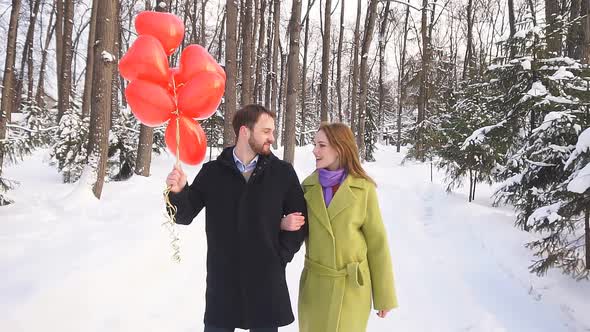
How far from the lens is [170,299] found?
4441 mm

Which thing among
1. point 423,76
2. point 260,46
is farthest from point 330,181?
point 423,76

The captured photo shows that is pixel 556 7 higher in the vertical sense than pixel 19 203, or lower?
higher

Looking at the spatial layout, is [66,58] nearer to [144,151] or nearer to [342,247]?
[144,151]

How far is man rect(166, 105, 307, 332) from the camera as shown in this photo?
2.46 metres

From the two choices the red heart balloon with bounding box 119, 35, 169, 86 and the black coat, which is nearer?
the black coat

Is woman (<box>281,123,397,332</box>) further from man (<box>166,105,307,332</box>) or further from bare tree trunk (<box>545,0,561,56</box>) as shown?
bare tree trunk (<box>545,0,561,56</box>)

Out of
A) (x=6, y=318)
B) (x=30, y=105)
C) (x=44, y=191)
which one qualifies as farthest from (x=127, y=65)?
(x=30, y=105)

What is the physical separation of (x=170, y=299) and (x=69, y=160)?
25.2 feet

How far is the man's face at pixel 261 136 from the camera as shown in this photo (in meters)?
2.51

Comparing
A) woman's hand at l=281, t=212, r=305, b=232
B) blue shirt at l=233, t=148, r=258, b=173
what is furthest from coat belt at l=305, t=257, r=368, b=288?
blue shirt at l=233, t=148, r=258, b=173

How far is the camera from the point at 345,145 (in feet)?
8.88

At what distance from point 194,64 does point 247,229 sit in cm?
122

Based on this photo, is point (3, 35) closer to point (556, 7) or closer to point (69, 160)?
point (69, 160)

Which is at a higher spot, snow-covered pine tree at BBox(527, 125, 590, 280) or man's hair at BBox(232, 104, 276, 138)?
man's hair at BBox(232, 104, 276, 138)
